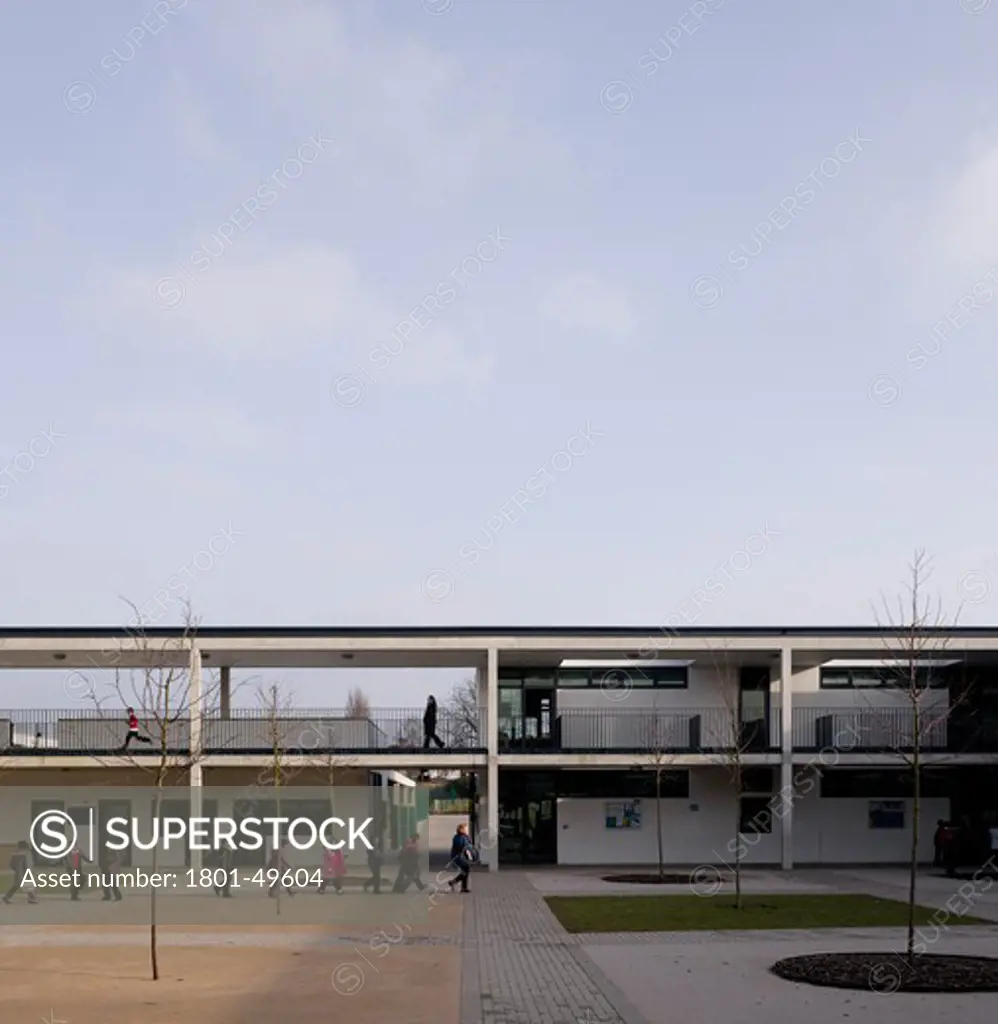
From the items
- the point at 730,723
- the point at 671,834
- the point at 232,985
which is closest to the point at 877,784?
the point at 730,723

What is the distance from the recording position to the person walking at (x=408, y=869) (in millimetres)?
29906

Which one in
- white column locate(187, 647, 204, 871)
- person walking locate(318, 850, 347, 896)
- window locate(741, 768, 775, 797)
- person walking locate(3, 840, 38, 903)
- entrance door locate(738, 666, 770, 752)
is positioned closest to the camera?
person walking locate(3, 840, 38, 903)

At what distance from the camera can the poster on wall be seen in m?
40.4

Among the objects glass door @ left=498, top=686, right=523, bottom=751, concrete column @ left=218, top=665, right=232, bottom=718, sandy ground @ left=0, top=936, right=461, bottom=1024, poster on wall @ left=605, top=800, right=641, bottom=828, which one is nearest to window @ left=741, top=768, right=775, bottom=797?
poster on wall @ left=605, top=800, right=641, bottom=828

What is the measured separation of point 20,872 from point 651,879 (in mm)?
14219

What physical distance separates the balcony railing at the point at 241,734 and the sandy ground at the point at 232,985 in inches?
690

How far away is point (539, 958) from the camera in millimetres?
18453

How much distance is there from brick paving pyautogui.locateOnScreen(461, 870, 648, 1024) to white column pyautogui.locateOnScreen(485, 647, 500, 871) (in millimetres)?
11271

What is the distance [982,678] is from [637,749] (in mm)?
10794

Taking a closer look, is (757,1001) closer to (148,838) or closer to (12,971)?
(12,971)

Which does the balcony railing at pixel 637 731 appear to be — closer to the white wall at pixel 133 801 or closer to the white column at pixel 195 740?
the white wall at pixel 133 801

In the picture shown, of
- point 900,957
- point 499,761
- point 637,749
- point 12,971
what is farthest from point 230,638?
point 900,957

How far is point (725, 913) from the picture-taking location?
949 inches

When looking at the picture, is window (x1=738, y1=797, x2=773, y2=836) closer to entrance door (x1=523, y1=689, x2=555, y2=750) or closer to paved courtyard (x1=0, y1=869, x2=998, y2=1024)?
entrance door (x1=523, y1=689, x2=555, y2=750)
